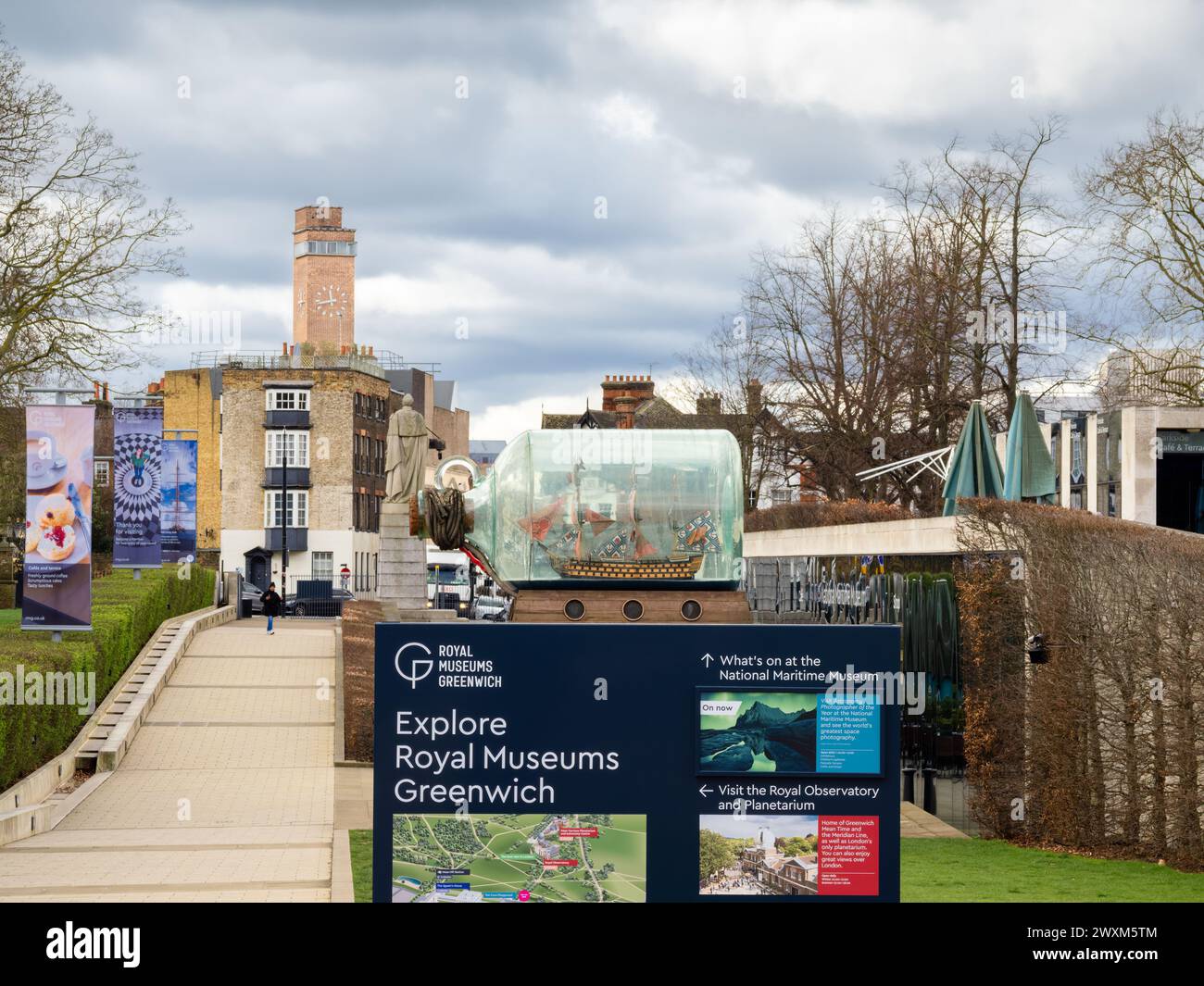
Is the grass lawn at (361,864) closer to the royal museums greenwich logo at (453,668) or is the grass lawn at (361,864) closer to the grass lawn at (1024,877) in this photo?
the grass lawn at (1024,877)

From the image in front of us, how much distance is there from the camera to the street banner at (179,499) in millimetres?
37906

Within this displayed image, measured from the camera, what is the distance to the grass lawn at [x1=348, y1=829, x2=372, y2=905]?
488 inches

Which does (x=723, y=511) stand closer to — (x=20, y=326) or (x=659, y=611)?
(x=659, y=611)

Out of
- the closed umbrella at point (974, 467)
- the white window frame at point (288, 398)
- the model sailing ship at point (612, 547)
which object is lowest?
the model sailing ship at point (612, 547)

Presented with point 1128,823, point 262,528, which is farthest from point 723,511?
point 262,528

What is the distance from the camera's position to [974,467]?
1950cm

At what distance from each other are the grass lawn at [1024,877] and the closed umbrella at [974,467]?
5.00m

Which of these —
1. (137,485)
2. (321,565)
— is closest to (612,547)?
(137,485)

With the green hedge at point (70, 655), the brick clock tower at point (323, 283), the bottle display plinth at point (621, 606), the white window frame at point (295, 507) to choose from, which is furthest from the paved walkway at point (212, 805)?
the brick clock tower at point (323, 283)

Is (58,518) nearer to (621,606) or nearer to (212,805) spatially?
(212,805)

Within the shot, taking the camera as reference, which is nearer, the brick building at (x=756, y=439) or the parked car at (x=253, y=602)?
the brick building at (x=756, y=439)

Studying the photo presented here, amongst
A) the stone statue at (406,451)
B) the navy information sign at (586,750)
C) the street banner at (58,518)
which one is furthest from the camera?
the stone statue at (406,451)

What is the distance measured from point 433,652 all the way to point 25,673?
15.3 m

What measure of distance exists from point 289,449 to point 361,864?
→ 225 ft
